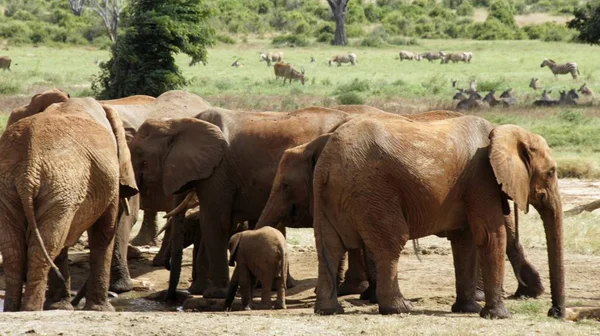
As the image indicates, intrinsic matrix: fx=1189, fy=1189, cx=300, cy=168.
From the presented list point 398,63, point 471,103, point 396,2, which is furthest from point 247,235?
point 396,2

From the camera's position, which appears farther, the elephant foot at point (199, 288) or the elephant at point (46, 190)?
the elephant foot at point (199, 288)

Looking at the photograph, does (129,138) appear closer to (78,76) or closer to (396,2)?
(78,76)

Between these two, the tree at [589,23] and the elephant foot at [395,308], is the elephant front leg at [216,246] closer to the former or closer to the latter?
the elephant foot at [395,308]

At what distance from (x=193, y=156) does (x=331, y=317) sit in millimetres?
3396

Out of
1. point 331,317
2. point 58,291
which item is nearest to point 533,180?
point 331,317

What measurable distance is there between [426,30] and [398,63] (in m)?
24.3

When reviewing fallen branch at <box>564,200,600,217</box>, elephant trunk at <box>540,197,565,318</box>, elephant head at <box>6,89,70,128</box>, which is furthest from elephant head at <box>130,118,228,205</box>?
fallen branch at <box>564,200,600,217</box>

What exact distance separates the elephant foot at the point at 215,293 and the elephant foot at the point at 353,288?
3.82ft

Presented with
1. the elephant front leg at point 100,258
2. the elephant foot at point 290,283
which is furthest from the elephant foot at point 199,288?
the elephant front leg at point 100,258

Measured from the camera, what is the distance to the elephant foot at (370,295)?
1134 cm

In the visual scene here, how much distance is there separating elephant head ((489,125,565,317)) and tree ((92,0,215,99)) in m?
19.1

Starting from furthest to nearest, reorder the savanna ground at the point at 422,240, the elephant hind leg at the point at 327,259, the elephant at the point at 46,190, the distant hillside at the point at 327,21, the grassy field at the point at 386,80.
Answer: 1. the distant hillside at the point at 327,21
2. the grassy field at the point at 386,80
3. the elephant hind leg at the point at 327,259
4. the elephant at the point at 46,190
5. the savanna ground at the point at 422,240

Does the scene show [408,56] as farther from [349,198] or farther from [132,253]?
[349,198]

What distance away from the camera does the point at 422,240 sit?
→ 14.9m
